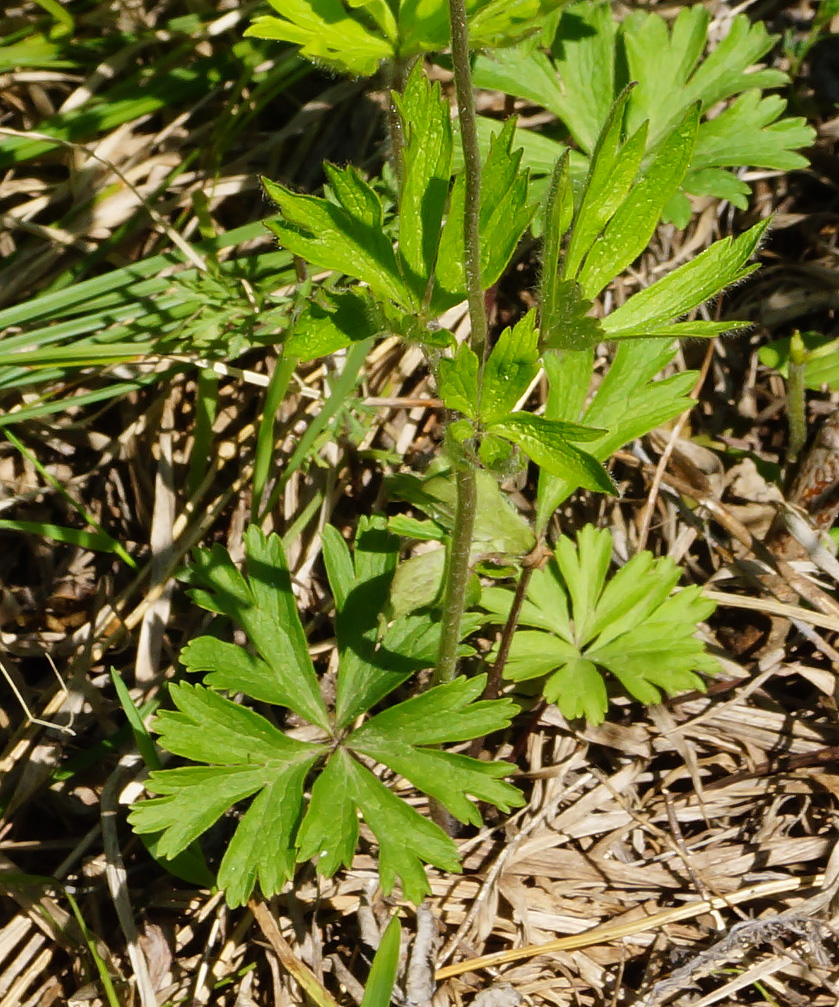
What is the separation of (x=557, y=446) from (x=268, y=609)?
100 cm

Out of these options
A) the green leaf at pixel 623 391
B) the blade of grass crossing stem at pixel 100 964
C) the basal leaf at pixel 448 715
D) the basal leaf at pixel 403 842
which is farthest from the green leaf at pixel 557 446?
the blade of grass crossing stem at pixel 100 964

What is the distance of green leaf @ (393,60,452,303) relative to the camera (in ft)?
5.23

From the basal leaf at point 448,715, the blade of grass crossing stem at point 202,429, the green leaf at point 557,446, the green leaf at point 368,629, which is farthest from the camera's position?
the blade of grass crossing stem at point 202,429

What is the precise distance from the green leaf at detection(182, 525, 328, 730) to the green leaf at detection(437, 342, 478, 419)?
86 centimetres

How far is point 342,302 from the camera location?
5.37ft

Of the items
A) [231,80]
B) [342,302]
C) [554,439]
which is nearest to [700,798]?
[554,439]

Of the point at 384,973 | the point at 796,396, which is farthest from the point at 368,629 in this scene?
the point at 796,396

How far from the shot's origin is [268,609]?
231cm

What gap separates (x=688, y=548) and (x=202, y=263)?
161 cm

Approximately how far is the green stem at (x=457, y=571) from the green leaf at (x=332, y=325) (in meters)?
0.28

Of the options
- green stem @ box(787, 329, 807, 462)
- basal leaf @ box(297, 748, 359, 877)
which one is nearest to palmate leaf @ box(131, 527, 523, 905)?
basal leaf @ box(297, 748, 359, 877)

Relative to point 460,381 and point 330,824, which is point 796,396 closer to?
point 460,381

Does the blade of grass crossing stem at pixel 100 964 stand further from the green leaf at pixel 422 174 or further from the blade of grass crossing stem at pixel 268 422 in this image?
the green leaf at pixel 422 174

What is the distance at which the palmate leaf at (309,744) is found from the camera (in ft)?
6.53
